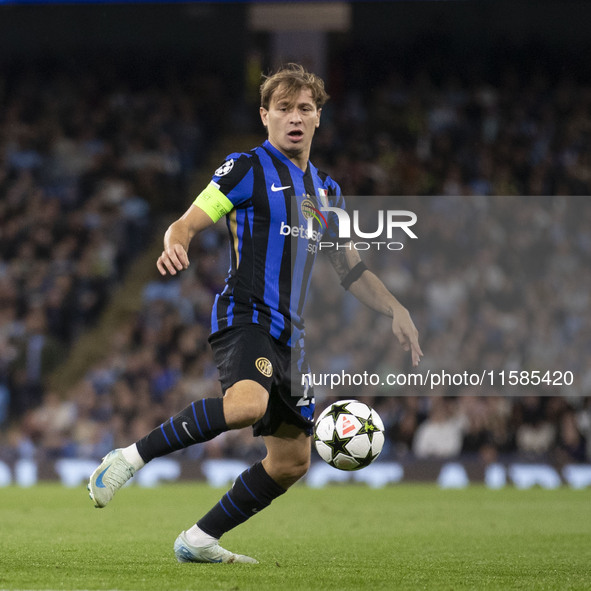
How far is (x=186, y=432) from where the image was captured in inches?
174

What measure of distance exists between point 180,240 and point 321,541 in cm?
274

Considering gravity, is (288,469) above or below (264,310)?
below

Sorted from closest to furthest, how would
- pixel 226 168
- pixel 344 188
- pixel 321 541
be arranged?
pixel 226 168
pixel 321 541
pixel 344 188

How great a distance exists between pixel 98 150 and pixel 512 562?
13784 mm

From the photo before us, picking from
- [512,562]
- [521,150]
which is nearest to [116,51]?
[521,150]

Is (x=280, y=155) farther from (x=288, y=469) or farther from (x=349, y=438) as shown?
(x=288, y=469)

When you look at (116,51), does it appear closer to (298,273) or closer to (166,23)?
(166,23)

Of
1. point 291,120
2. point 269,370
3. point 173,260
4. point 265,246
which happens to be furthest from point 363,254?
point 173,260

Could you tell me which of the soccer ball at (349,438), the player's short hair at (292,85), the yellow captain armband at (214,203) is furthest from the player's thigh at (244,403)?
the player's short hair at (292,85)

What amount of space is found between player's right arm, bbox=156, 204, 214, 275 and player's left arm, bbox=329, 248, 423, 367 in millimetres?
940

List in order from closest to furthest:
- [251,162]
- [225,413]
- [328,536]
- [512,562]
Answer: [225,413]
[251,162]
[512,562]
[328,536]

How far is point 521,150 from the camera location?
17078 millimetres

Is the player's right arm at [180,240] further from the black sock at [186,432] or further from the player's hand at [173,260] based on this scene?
the black sock at [186,432]

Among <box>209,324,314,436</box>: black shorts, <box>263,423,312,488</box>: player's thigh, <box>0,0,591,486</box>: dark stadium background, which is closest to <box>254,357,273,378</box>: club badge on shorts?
<box>209,324,314,436</box>: black shorts
